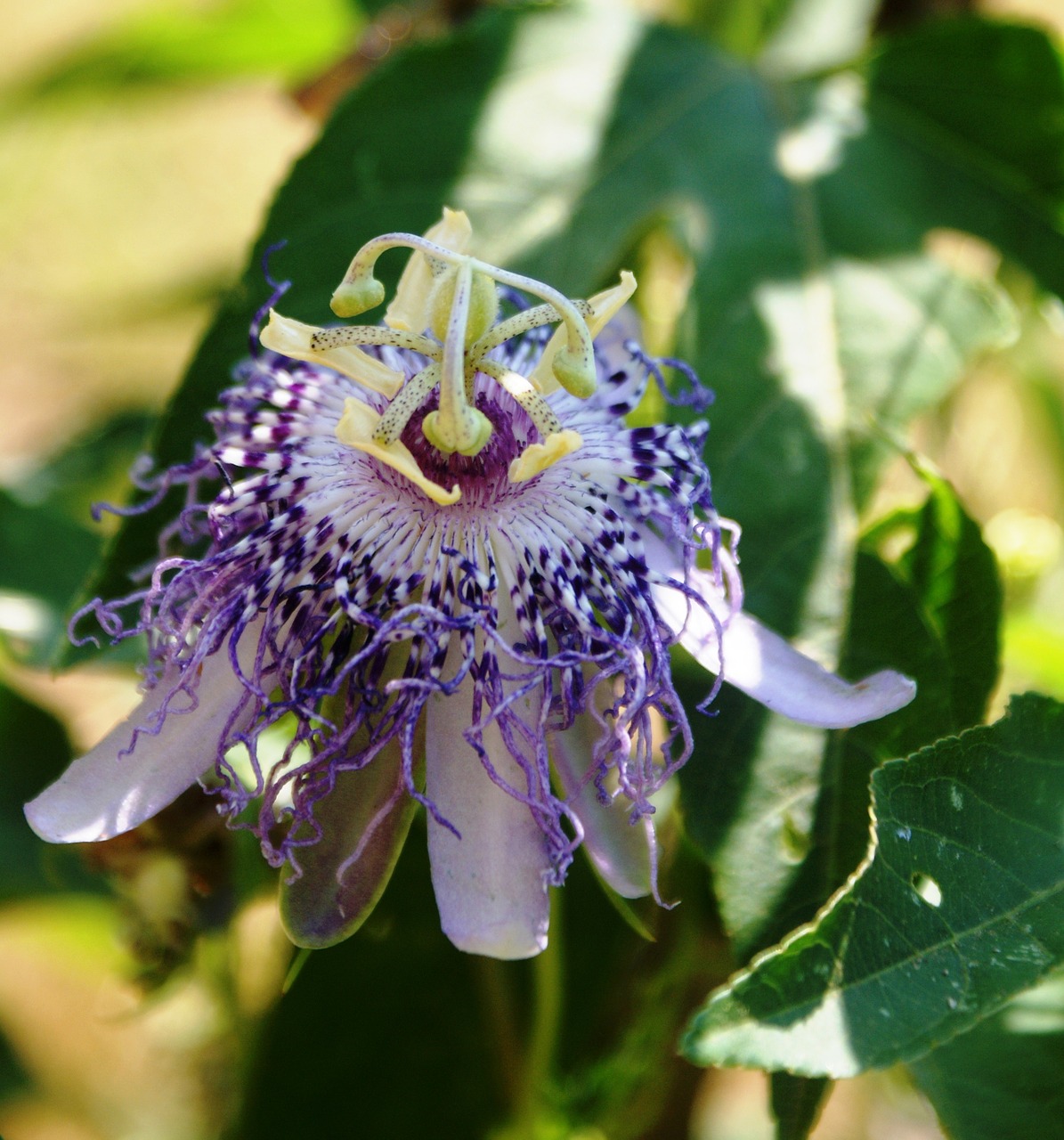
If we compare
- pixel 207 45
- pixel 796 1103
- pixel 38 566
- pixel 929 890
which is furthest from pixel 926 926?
pixel 207 45

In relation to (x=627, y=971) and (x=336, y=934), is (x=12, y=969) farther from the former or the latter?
(x=336, y=934)

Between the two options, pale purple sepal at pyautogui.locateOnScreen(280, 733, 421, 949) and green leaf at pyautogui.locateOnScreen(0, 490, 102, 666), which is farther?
green leaf at pyautogui.locateOnScreen(0, 490, 102, 666)

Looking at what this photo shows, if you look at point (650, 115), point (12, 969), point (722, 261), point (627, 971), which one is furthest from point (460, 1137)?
point (12, 969)

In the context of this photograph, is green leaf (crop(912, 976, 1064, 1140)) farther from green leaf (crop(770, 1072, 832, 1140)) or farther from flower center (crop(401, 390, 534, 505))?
flower center (crop(401, 390, 534, 505))

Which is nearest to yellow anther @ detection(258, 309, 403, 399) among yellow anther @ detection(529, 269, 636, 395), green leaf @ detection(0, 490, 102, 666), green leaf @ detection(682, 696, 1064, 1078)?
yellow anther @ detection(529, 269, 636, 395)

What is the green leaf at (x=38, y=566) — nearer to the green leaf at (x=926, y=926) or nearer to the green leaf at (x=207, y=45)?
the green leaf at (x=207, y=45)

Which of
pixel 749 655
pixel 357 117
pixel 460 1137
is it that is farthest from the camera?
pixel 460 1137

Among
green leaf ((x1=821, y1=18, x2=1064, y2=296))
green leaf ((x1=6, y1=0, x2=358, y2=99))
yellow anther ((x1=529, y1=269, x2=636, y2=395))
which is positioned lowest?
green leaf ((x1=6, y1=0, x2=358, y2=99))
